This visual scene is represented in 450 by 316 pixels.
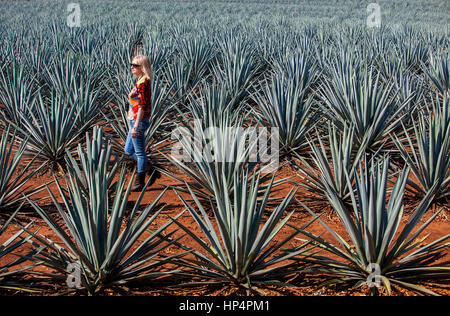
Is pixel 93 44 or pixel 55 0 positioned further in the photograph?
pixel 55 0

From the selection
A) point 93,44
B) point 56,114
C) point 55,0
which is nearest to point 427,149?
point 56,114

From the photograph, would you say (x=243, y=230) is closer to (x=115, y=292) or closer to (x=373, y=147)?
(x=115, y=292)

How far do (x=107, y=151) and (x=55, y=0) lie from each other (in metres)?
31.4

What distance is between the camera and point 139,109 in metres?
3.38

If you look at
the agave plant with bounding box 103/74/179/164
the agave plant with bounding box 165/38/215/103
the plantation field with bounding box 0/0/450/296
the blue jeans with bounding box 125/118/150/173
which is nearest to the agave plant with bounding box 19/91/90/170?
the plantation field with bounding box 0/0/450/296

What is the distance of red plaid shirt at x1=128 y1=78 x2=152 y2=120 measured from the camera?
336 centimetres

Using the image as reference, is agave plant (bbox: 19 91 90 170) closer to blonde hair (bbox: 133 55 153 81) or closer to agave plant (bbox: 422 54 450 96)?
blonde hair (bbox: 133 55 153 81)

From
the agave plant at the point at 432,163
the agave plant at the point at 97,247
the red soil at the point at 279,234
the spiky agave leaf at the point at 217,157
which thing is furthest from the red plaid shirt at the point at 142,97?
the agave plant at the point at 432,163

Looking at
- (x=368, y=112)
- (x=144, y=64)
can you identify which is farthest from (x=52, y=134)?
(x=368, y=112)

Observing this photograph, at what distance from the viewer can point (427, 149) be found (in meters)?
3.29

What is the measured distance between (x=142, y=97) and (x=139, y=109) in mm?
99

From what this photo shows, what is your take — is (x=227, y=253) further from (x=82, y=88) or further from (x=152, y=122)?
(x=82, y=88)

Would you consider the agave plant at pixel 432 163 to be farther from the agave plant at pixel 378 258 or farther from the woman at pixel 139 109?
the woman at pixel 139 109

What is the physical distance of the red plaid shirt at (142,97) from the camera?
11.0 feet
